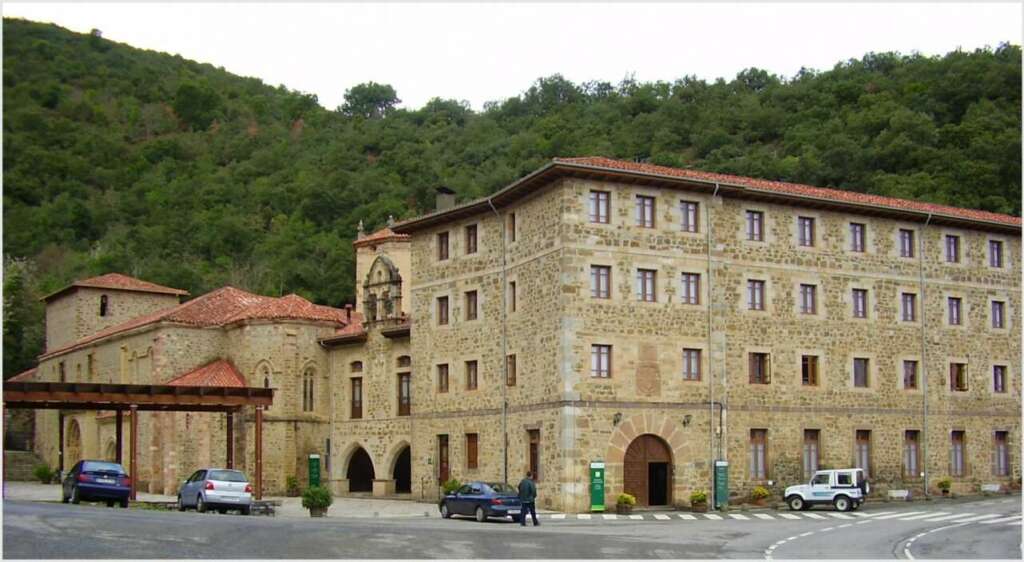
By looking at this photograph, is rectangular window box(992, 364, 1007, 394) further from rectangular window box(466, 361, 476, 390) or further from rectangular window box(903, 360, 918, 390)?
rectangular window box(466, 361, 476, 390)

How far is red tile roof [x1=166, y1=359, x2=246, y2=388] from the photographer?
51875 mm

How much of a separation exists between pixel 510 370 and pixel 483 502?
9.13 m

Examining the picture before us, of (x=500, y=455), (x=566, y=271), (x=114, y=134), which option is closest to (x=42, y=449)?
(x=500, y=455)

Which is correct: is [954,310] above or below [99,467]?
above

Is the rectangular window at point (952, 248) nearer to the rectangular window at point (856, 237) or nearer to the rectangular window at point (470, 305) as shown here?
the rectangular window at point (856, 237)

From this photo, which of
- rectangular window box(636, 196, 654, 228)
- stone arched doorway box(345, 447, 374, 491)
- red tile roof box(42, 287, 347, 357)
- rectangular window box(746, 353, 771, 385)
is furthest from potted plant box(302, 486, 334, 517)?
red tile roof box(42, 287, 347, 357)

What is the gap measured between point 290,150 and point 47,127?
24.2 m

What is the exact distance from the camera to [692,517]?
Answer: 121 ft

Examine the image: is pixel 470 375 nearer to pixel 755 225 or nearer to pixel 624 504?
pixel 624 504

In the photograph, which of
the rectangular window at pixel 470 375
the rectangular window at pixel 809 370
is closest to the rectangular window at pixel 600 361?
the rectangular window at pixel 470 375

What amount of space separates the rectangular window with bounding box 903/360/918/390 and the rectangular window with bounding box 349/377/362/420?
22.3 meters

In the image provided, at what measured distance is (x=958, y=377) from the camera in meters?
47.2

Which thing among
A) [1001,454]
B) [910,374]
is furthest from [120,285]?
[1001,454]

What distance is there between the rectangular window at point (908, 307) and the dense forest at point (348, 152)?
23.8 metres
